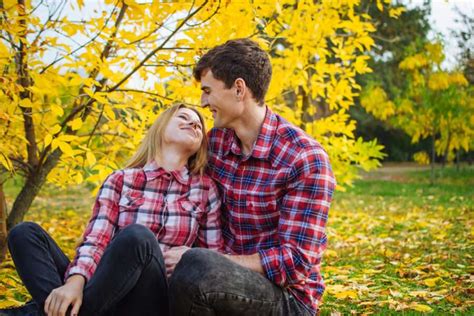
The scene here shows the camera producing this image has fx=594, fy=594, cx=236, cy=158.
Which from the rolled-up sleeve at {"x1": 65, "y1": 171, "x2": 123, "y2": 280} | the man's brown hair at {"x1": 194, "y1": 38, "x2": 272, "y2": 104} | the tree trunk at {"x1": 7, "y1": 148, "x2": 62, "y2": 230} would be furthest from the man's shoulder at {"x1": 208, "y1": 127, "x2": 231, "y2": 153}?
the tree trunk at {"x1": 7, "y1": 148, "x2": 62, "y2": 230}

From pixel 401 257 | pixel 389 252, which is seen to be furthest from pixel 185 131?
pixel 389 252

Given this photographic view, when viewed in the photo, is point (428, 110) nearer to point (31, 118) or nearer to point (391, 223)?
point (391, 223)

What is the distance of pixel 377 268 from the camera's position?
412cm

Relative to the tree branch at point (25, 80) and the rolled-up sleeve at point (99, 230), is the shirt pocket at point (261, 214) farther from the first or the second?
the tree branch at point (25, 80)

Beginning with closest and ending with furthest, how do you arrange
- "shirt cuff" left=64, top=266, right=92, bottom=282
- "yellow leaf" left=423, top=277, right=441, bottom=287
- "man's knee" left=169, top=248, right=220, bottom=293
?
"man's knee" left=169, top=248, right=220, bottom=293, "shirt cuff" left=64, top=266, right=92, bottom=282, "yellow leaf" left=423, top=277, right=441, bottom=287

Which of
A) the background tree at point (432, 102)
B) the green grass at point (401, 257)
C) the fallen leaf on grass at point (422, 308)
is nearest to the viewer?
the fallen leaf on grass at point (422, 308)

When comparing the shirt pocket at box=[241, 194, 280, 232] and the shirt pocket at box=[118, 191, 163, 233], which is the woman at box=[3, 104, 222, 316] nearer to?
the shirt pocket at box=[118, 191, 163, 233]

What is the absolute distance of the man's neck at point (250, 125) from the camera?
7.84 ft

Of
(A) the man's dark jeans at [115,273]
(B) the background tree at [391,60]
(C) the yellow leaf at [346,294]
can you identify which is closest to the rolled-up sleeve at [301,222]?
(A) the man's dark jeans at [115,273]

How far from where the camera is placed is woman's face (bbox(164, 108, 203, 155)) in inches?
97.5

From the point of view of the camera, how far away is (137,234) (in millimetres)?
2016

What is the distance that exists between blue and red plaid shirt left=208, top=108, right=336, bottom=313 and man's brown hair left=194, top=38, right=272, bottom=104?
0.14 metres

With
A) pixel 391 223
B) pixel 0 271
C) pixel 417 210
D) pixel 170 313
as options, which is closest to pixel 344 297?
pixel 170 313

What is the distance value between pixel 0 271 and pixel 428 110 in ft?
38.9
